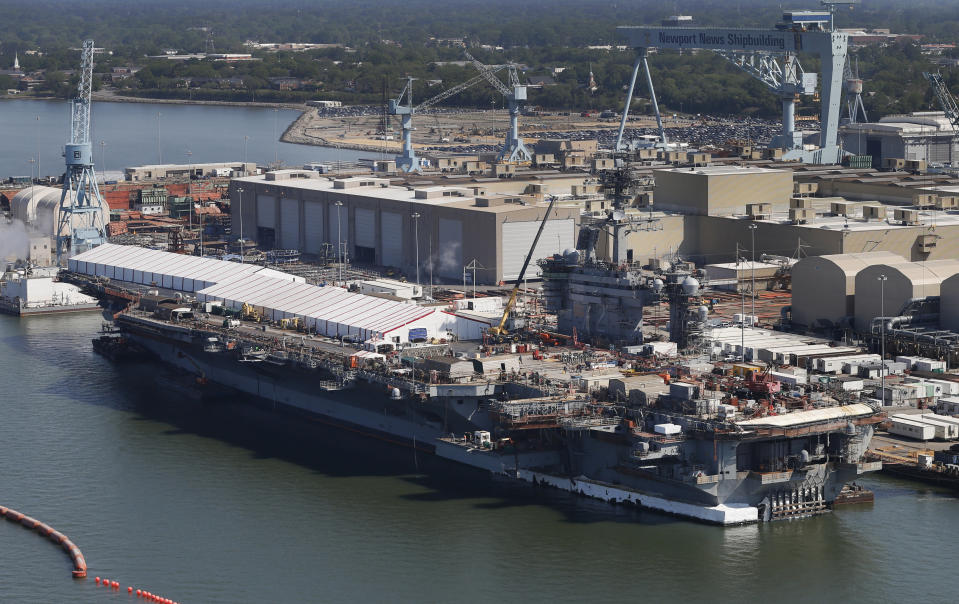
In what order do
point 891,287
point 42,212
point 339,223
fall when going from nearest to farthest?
point 891,287 → point 339,223 → point 42,212

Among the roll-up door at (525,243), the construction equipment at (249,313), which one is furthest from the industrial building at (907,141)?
the construction equipment at (249,313)

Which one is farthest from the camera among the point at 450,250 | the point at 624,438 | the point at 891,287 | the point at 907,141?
the point at 907,141

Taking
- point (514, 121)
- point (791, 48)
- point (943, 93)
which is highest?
point (791, 48)

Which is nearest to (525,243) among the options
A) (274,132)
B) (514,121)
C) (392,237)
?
(392,237)

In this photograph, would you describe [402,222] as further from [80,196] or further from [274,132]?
[274,132]

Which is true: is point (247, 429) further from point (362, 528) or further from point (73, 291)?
point (73, 291)

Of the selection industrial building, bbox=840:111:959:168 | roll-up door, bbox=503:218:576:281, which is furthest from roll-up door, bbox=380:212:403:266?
industrial building, bbox=840:111:959:168

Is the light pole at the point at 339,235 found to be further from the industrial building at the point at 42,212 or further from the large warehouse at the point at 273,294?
the industrial building at the point at 42,212
